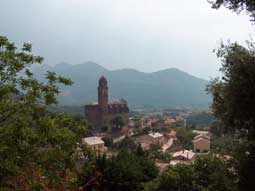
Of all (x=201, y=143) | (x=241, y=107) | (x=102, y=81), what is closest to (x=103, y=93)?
(x=102, y=81)

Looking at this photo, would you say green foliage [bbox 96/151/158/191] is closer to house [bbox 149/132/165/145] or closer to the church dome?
house [bbox 149/132/165/145]

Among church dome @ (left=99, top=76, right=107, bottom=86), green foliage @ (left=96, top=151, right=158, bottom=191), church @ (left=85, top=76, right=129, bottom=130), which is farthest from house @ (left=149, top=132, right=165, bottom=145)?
green foliage @ (left=96, top=151, right=158, bottom=191)

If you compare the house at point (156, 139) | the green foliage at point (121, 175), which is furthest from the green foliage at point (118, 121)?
the green foliage at point (121, 175)

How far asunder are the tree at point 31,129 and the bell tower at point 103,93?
7269 centimetres

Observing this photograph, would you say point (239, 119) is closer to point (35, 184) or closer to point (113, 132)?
point (35, 184)

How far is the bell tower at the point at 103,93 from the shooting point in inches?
3282

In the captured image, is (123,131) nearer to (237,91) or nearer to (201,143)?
(201,143)

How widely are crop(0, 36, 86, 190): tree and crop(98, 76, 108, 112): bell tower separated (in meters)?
72.7

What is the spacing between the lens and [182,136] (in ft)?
232

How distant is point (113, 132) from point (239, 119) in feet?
246

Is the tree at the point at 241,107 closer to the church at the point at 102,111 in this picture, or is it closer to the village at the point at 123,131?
the village at the point at 123,131

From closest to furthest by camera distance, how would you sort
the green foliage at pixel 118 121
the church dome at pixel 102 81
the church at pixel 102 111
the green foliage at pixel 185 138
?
the green foliage at pixel 185 138, the green foliage at pixel 118 121, the church dome at pixel 102 81, the church at pixel 102 111

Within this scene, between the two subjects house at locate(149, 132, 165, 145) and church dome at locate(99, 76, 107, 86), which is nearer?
house at locate(149, 132, 165, 145)

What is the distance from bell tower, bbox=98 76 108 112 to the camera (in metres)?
83.4
